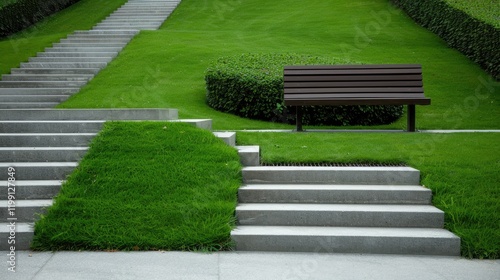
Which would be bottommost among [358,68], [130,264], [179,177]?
[130,264]

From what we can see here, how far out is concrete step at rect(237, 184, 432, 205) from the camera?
6.23 m

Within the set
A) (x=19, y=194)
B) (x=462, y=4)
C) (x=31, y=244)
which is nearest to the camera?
(x=31, y=244)

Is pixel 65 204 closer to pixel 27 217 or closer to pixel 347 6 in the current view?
pixel 27 217

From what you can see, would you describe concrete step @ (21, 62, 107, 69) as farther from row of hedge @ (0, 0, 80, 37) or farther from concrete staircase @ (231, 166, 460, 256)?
concrete staircase @ (231, 166, 460, 256)

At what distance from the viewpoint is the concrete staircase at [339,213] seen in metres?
5.48

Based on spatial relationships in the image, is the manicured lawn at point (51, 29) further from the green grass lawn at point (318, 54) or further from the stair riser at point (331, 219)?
the stair riser at point (331, 219)

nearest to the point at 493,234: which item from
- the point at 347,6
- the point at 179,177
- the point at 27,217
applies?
the point at 179,177

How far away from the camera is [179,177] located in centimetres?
631

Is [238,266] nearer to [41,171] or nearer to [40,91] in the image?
[41,171]

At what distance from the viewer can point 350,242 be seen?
5492 mm

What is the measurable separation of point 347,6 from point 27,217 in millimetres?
19241

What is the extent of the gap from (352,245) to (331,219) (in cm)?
48

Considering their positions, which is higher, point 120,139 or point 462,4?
point 462,4

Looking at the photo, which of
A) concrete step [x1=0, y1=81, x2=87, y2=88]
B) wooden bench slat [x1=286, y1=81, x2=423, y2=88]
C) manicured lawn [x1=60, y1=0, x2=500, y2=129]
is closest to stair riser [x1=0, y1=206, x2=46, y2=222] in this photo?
manicured lawn [x1=60, y1=0, x2=500, y2=129]
